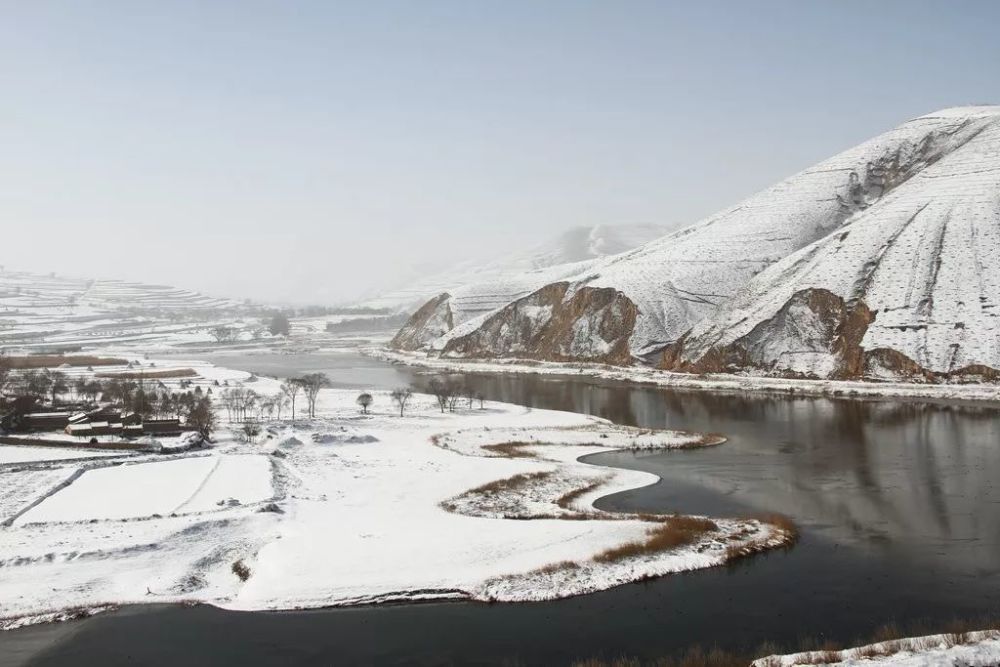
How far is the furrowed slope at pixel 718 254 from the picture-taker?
99.1 meters

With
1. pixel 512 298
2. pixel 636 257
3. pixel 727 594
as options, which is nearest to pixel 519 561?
pixel 727 594

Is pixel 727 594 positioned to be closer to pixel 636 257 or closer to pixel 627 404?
pixel 627 404

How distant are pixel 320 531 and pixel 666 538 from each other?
12450mm

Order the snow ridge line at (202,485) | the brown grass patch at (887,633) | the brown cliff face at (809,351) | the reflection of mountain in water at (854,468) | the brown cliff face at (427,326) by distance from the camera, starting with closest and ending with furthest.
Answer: the brown grass patch at (887,633), the reflection of mountain in water at (854,468), the snow ridge line at (202,485), the brown cliff face at (809,351), the brown cliff face at (427,326)

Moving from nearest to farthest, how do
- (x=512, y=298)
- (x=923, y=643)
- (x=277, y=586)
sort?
(x=923, y=643)
(x=277, y=586)
(x=512, y=298)

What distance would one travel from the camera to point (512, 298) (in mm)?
135750

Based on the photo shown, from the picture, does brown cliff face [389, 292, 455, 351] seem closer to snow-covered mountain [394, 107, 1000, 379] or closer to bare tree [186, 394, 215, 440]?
snow-covered mountain [394, 107, 1000, 379]

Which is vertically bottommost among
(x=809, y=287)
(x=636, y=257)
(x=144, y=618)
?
(x=144, y=618)

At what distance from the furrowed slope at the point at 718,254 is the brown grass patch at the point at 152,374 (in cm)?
4178

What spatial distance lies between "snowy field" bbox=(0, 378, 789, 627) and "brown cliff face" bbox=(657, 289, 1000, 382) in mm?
42821

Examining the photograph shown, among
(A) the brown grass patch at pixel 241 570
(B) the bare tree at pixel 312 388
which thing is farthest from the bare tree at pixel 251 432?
(A) the brown grass patch at pixel 241 570

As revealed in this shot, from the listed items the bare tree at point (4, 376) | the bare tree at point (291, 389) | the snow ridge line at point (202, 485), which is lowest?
the snow ridge line at point (202, 485)

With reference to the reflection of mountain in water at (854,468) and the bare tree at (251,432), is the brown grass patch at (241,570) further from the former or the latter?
the bare tree at (251,432)

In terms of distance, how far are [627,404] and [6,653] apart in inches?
2126
